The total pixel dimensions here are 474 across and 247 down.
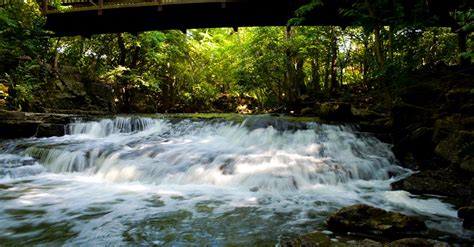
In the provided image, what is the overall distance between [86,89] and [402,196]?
47.8 ft

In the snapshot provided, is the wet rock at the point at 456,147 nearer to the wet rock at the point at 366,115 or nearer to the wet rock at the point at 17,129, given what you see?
the wet rock at the point at 366,115

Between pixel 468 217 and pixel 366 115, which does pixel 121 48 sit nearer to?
pixel 366 115

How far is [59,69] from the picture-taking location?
15562mm

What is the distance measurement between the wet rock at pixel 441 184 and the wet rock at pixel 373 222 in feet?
6.27

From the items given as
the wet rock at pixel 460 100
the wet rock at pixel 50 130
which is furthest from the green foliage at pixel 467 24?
the wet rock at pixel 50 130

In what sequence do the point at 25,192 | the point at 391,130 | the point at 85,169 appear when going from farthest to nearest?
the point at 391,130, the point at 85,169, the point at 25,192

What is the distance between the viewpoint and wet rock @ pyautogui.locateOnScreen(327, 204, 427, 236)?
147 inches

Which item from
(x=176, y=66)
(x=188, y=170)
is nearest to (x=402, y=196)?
(x=188, y=170)

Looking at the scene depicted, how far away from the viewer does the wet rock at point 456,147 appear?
6.17 metres

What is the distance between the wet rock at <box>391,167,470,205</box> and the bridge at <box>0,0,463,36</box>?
5.86m

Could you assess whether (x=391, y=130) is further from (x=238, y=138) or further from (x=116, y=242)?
(x=116, y=242)

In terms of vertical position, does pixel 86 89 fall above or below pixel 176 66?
below

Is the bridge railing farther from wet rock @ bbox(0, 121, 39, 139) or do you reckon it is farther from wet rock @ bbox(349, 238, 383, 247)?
wet rock @ bbox(349, 238, 383, 247)

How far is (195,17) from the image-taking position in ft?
40.3
